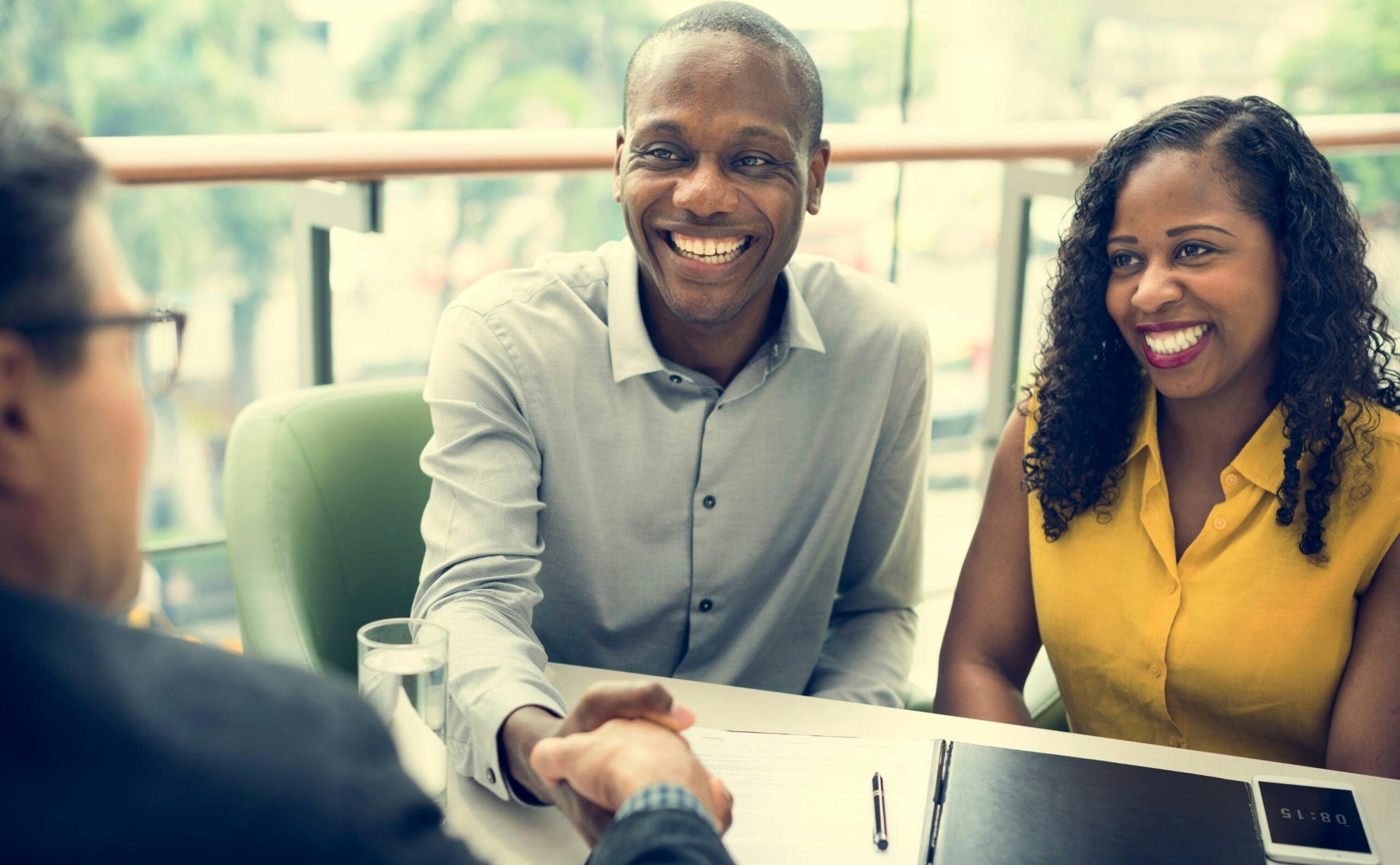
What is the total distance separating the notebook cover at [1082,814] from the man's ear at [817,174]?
83 cm

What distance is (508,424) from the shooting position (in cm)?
147

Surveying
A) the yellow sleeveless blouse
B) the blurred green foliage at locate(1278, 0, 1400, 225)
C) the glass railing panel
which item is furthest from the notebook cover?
the blurred green foliage at locate(1278, 0, 1400, 225)

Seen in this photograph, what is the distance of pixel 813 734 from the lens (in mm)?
1159

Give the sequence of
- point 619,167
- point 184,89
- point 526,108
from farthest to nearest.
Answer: point 526,108 → point 184,89 → point 619,167

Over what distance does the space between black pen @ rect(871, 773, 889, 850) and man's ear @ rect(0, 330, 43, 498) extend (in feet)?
2.23

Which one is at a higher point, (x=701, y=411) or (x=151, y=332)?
(x=151, y=332)

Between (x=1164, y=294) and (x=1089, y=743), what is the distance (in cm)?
55

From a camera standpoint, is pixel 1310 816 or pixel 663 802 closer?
pixel 663 802

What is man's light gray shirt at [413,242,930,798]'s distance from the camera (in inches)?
58.3

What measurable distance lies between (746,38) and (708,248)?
26 centimetres

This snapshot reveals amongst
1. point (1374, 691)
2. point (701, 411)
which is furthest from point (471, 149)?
point (1374, 691)

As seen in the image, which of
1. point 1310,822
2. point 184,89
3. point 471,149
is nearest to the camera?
point 1310,822

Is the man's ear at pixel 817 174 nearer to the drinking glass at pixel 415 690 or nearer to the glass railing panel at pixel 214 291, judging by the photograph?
the drinking glass at pixel 415 690

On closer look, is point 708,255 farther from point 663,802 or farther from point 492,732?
point 663,802
